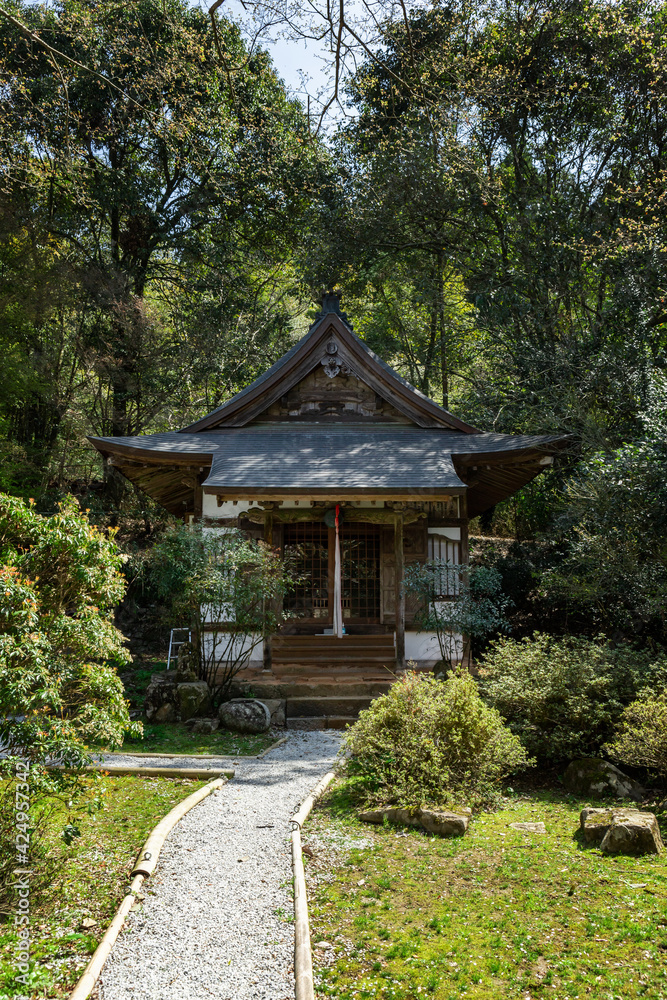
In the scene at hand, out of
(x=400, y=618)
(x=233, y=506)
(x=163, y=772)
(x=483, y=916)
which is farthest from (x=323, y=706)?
(x=483, y=916)

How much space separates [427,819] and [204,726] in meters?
4.51

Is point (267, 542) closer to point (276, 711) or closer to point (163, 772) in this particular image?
point (276, 711)

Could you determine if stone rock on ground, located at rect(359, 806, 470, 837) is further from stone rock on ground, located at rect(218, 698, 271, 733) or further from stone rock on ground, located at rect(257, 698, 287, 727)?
stone rock on ground, located at rect(257, 698, 287, 727)

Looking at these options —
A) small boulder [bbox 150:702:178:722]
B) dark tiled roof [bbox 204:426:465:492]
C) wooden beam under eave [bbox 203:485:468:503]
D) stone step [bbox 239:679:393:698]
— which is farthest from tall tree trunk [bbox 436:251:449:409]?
small boulder [bbox 150:702:178:722]

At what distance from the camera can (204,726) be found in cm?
940

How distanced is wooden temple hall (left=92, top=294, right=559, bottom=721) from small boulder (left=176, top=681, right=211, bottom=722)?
3.01ft

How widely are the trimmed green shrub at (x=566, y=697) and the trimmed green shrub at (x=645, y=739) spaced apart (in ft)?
1.28

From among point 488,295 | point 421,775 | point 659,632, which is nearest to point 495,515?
point 488,295

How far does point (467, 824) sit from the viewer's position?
569 centimetres

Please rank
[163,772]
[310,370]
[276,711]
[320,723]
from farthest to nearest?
[310,370] < [320,723] < [276,711] < [163,772]

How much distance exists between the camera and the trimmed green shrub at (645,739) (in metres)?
6.15

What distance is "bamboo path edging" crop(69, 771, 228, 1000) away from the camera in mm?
3453

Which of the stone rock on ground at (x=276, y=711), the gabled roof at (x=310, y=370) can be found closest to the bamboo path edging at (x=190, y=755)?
the stone rock on ground at (x=276, y=711)

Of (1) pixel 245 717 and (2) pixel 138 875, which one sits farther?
(1) pixel 245 717
